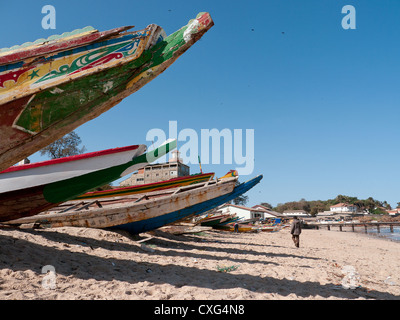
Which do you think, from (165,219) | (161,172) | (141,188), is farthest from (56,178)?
(161,172)

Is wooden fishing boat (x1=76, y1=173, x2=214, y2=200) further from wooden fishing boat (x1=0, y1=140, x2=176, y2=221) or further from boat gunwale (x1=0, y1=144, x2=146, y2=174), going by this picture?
boat gunwale (x1=0, y1=144, x2=146, y2=174)

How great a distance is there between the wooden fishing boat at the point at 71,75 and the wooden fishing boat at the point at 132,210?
14.0 feet

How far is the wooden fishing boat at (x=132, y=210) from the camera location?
8188mm

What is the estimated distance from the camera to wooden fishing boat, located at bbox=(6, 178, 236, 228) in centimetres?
819

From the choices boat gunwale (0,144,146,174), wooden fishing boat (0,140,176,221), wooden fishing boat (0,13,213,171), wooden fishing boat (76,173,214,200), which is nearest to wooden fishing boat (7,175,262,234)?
wooden fishing boat (76,173,214,200)

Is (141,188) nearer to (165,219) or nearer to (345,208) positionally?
(165,219)

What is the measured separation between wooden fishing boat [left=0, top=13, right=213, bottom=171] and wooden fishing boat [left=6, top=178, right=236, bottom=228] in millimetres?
4255

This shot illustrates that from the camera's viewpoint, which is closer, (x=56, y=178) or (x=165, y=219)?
(x=56, y=178)

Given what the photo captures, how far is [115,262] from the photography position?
17.7 ft

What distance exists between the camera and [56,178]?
231 inches

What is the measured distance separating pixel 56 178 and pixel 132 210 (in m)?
3.30

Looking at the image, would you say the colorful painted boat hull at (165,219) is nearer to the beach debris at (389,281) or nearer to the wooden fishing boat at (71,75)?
the wooden fishing boat at (71,75)

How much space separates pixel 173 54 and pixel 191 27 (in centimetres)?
55

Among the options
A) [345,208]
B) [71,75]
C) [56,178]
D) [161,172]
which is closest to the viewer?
[71,75]
